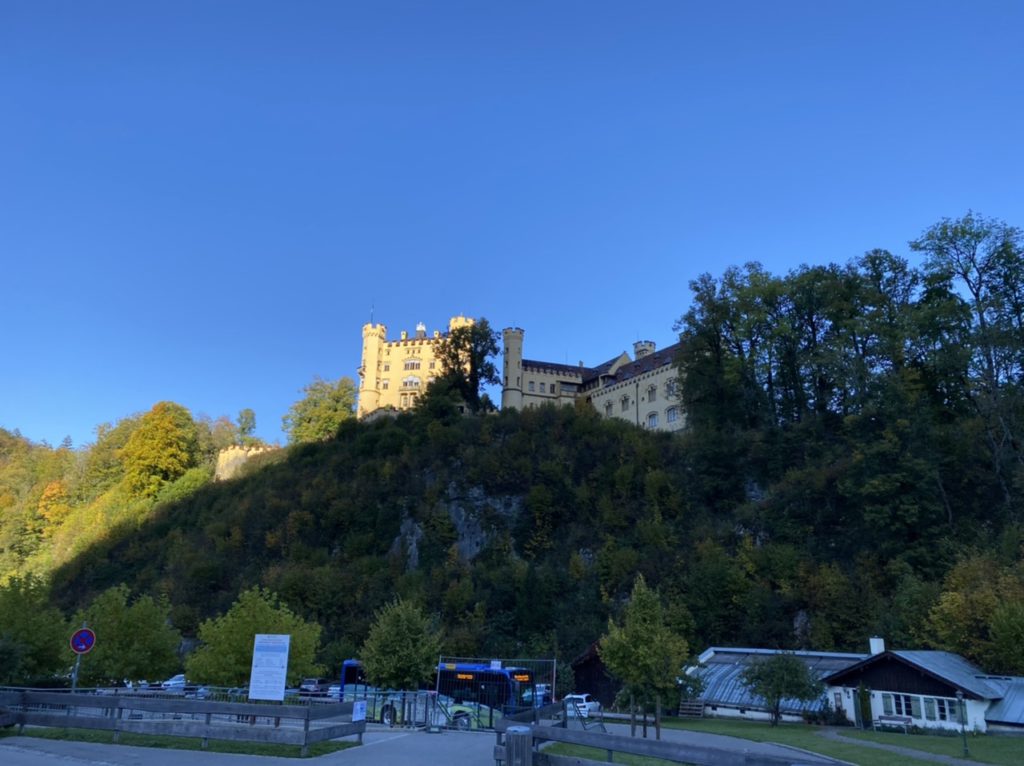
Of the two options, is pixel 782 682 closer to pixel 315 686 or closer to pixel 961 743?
pixel 961 743

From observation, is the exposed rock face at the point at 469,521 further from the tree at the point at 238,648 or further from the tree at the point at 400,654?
the tree at the point at 238,648

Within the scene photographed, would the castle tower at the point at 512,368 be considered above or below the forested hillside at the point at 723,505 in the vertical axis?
above

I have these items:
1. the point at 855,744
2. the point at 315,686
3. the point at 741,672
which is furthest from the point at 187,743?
the point at 741,672

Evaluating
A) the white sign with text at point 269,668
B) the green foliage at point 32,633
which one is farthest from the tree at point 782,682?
the green foliage at point 32,633

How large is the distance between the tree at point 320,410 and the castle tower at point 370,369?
195 centimetres

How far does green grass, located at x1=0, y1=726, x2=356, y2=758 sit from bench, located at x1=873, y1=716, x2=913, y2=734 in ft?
74.8

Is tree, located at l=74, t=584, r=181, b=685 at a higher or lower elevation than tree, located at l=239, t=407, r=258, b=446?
lower

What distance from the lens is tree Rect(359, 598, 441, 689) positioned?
28453 mm

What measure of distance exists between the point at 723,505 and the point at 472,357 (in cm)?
3709

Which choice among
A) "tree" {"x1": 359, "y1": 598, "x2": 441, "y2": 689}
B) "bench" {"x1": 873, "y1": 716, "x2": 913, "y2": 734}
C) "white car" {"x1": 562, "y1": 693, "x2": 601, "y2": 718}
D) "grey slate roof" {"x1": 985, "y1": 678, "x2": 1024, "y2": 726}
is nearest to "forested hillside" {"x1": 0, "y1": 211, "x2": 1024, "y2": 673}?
"grey slate roof" {"x1": 985, "y1": 678, "x2": 1024, "y2": 726}

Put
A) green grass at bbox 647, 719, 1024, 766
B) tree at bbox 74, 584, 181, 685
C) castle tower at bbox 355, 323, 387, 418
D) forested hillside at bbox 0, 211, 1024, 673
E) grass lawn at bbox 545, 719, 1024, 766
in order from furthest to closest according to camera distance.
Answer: castle tower at bbox 355, 323, 387, 418 → forested hillside at bbox 0, 211, 1024, 673 → tree at bbox 74, 584, 181, 685 → green grass at bbox 647, 719, 1024, 766 → grass lawn at bbox 545, 719, 1024, 766

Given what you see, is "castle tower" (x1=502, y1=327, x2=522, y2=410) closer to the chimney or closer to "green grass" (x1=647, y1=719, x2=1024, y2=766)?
the chimney

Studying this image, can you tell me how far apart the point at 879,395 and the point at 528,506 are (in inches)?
1043

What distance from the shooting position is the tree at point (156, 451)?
86.7 metres
